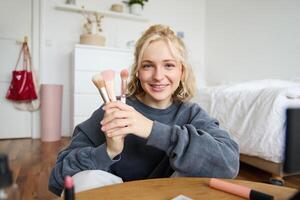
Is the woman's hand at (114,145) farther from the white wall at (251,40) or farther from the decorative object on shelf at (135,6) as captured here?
→ the decorative object on shelf at (135,6)

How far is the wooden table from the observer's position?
0.37 metres

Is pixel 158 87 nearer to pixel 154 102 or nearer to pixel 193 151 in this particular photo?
pixel 154 102

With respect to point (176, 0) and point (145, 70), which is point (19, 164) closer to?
point (145, 70)

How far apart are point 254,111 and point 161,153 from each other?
1.07m

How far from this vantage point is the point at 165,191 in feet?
1.28

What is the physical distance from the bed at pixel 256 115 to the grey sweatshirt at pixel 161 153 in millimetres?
766

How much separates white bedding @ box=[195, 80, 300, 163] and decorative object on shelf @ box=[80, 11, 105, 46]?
1.25 metres

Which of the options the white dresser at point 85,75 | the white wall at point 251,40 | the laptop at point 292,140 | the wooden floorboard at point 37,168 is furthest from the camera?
the white dresser at point 85,75

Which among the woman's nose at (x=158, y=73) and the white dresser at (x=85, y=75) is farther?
the white dresser at (x=85, y=75)

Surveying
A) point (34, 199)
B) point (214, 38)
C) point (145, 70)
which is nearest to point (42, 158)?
point (34, 199)

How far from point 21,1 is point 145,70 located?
2439 millimetres

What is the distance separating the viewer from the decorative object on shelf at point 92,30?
2475mm

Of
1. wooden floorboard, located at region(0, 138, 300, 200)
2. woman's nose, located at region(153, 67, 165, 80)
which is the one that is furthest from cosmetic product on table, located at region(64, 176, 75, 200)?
wooden floorboard, located at region(0, 138, 300, 200)

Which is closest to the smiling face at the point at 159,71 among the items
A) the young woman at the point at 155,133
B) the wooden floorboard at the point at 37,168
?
the young woman at the point at 155,133
